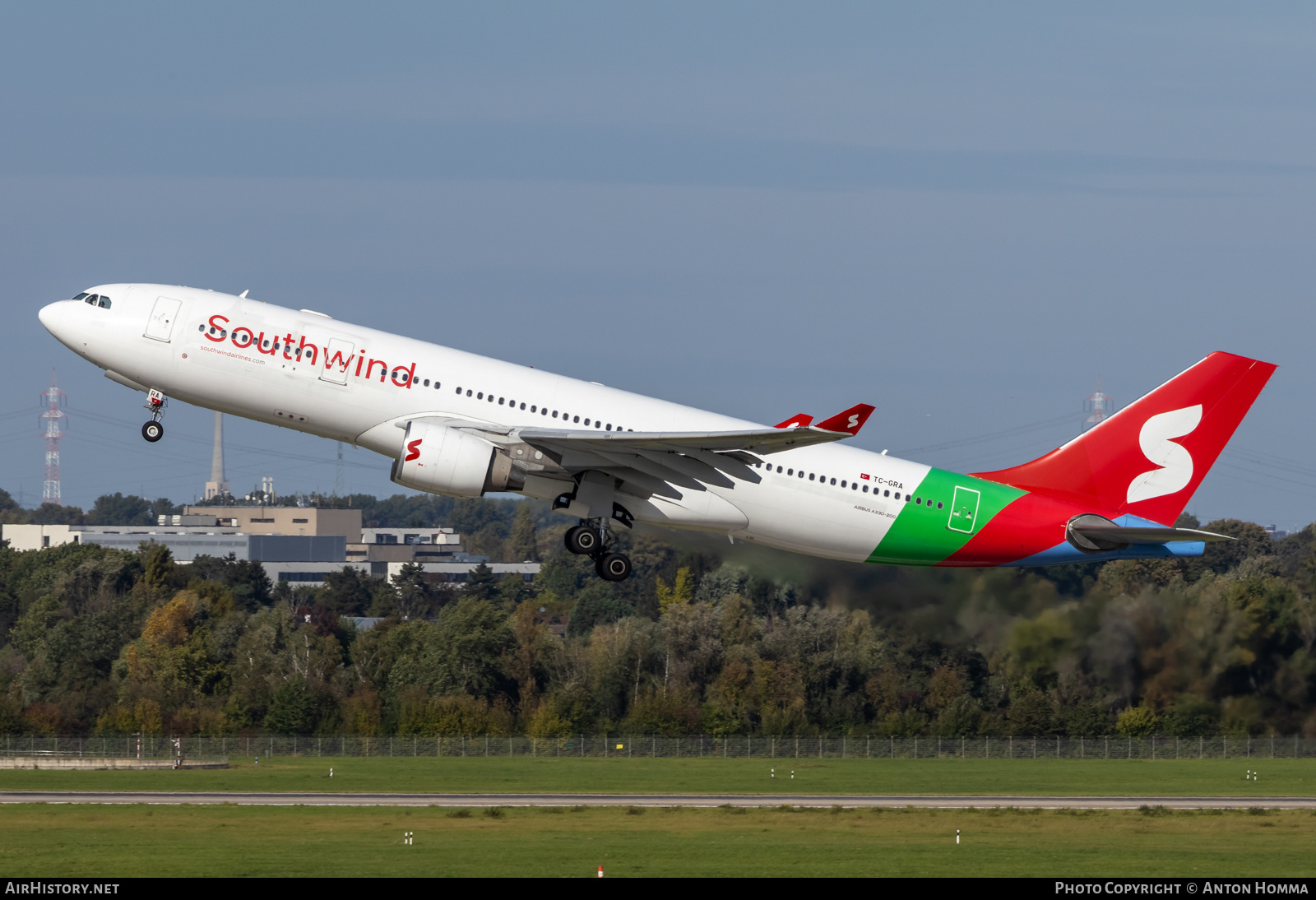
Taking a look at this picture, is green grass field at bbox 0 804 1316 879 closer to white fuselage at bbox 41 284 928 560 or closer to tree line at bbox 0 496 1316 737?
tree line at bbox 0 496 1316 737

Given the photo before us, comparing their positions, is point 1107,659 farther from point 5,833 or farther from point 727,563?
point 5,833

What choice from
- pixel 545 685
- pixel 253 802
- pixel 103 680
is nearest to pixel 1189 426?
pixel 253 802

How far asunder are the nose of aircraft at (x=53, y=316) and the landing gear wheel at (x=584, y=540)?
14.1 metres

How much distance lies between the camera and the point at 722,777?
79.1 metres

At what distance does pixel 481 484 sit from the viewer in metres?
41.9

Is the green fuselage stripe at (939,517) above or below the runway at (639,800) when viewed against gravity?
above

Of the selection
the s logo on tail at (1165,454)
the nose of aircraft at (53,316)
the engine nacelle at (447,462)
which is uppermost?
the nose of aircraft at (53,316)

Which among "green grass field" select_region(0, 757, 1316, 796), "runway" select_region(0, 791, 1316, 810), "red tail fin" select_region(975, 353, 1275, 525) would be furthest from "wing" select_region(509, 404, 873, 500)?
"green grass field" select_region(0, 757, 1316, 796)

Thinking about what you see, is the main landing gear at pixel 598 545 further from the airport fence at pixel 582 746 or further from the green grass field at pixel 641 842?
the airport fence at pixel 582 746

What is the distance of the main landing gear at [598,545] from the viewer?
43.8 m

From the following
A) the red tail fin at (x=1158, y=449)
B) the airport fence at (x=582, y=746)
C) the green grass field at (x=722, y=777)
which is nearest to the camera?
the red tail fin at (x=1158, y=449)

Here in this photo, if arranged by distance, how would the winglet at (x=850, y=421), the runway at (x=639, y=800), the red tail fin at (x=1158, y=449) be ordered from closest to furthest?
1. the winglet at (x=850, y=421)
2. the red tail fin at (x=1158, y=449)
3. the runway at (x=639, y=800)

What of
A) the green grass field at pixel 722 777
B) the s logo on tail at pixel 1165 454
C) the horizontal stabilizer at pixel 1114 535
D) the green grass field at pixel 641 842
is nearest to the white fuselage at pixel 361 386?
the horizontal stabilizer at pixel 1114 535

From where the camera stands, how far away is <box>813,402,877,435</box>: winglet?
38.5m
